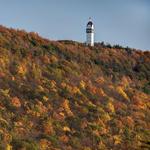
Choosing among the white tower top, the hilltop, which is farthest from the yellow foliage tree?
the white tower top

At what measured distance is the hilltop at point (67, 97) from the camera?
38312mm

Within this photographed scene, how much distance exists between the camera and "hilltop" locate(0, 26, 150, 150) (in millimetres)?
38312

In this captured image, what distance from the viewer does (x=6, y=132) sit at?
35.7 m

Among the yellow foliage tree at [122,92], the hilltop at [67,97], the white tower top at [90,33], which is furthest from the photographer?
the white tower top at [90,33]

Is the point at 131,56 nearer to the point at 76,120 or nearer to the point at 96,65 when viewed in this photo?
the point at 96,65

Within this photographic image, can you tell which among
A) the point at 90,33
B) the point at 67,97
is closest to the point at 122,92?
the point at 67,97

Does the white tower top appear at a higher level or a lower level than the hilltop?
higher

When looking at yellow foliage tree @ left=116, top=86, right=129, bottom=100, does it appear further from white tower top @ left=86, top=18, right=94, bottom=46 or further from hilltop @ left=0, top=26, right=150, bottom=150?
white tower top @ left=86, top=18, right=94, bottom=46

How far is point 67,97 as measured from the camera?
44844mm

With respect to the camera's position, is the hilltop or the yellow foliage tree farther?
the yellow foliage tree

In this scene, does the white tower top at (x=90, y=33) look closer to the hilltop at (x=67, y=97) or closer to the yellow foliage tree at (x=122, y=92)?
the hilltop at (x=67, y=97)

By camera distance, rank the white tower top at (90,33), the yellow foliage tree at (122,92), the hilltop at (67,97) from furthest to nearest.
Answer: the white tower top at (90,33) → the yellow foliage tree at (122,92) → the hilltop at (67,97)

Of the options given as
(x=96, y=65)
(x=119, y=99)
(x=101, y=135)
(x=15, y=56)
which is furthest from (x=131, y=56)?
(x=101, y=135)

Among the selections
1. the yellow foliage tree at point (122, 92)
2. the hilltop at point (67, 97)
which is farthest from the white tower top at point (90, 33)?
the yellow foliage tree at point (122, 92)
